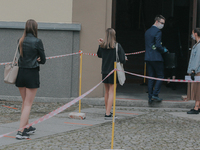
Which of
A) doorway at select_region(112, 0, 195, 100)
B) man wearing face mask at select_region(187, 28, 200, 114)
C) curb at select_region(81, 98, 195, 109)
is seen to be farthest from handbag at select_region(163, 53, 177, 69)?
doorway at select_region(112, 0, 195, 100)

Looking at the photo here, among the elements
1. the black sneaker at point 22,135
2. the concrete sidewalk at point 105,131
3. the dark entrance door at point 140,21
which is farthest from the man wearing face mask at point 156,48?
the dark entrance door at point 140,21

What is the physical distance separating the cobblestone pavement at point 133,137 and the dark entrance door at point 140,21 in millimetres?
6786

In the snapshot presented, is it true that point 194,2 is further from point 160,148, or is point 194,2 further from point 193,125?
point 160,148

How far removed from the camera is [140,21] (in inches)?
813

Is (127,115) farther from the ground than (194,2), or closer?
closer

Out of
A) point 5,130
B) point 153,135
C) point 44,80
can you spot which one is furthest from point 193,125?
point 44,80

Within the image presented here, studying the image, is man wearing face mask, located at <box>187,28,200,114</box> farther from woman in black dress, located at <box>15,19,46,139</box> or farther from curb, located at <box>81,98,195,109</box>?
woman in black dress, located at <box>15,19,46,139</box>

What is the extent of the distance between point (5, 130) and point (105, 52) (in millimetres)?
2581

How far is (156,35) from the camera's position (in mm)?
9500

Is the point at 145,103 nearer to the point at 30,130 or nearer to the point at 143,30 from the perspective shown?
the point at 30,130

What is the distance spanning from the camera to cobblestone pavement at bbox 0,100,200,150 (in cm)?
587

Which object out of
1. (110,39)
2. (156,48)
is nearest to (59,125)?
(110,39)

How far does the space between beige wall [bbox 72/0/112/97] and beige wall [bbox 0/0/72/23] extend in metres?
0.25

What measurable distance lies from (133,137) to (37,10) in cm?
527
